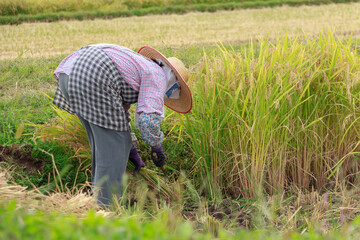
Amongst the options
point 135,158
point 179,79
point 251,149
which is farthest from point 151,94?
point 251,149

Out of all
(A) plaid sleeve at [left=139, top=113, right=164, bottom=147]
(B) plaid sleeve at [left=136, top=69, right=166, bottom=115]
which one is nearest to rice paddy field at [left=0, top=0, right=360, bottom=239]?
(A) plaid sleeve at [left=139, top=113, right=164, bottom=147]

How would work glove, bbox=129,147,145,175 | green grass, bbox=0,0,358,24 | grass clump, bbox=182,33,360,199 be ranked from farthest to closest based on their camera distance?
green grass, bbox=0,0,358,24 → work glove, bbox=129,147,145,175 → grass clump, bbox=182,33,360,199

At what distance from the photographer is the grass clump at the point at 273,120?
2883 millimetres

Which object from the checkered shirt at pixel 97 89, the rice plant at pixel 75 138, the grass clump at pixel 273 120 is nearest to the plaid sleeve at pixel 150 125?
the checkered shirt at pixel 97 89

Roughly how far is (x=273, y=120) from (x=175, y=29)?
23.5ft

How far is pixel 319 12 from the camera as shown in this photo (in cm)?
1220

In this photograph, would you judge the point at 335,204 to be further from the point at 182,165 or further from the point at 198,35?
the point at 198,35

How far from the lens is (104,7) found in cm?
1283

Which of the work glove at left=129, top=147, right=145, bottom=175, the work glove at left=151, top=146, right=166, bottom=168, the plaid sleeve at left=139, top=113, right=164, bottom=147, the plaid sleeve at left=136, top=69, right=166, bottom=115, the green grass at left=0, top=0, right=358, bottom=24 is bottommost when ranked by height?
the work glove at left=129, top=147, right=145, bottom=175

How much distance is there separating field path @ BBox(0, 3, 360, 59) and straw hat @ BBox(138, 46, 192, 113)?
3.69 meters

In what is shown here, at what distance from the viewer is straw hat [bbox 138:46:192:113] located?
279cm

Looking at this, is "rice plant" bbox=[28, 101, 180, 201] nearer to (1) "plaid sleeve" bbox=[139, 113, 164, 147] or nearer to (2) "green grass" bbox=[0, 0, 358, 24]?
(1) "plaid sleeve" bbox=[139, 113, 164, 147]

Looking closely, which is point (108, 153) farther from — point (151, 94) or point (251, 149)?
point (251, 149)

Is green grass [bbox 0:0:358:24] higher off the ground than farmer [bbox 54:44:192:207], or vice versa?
green grass [bbox 0:0:358:24]
